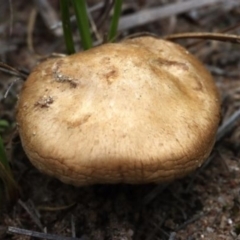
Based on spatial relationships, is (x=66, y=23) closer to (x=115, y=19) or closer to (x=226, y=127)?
(x=115, y=19)

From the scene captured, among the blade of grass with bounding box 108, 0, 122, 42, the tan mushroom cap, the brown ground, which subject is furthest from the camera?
the blade of grass with bounding box 108, 0, 122, 42

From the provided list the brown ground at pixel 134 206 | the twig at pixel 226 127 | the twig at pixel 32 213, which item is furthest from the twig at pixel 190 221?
the twig at pixel 32 213

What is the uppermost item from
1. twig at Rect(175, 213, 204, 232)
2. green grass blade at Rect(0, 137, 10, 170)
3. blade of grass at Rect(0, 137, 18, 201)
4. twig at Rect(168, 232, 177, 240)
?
green grass blade at Rect(0, 137, 10, 170)

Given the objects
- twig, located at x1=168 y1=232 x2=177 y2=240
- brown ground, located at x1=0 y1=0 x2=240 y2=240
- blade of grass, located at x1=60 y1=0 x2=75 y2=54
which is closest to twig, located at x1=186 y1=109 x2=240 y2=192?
brown ground, located at x1=0 y1=0 x2=240 y2=240

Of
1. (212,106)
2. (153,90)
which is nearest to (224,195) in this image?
(212,106)

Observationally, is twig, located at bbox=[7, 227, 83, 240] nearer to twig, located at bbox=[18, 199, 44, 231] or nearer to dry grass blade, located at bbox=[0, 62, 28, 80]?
twig, located at bbox=[18, 199, 44, 231]

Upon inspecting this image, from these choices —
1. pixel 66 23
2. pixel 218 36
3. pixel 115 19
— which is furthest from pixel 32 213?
pixel 218 36

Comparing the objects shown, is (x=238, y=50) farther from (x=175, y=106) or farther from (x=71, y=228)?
(x=71, y=228)
